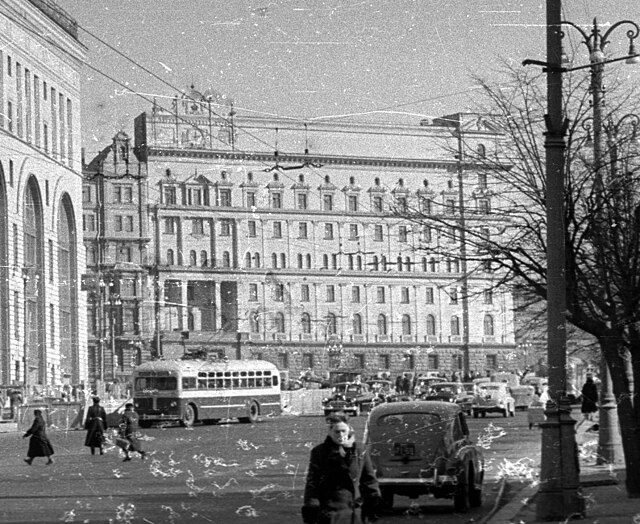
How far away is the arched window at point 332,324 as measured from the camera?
11244cm

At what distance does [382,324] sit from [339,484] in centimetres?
10442

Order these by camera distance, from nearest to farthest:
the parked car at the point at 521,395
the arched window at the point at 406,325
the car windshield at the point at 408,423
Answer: the car windshield at the point at 408,423 → the parked car at the point at 521,395 → the arched window at the point at 406,325

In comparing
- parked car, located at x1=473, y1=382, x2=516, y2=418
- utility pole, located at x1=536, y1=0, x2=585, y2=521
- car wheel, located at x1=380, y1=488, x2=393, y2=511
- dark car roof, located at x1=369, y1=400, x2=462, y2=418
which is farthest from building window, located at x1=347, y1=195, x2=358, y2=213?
utility pole, located at x1=536, y1=0, x2=585, y2=521

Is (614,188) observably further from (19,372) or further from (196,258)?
(196,258)

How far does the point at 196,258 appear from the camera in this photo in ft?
354

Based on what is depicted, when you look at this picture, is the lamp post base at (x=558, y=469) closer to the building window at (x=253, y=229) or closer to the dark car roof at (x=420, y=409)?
the dark car roof at (x=420, y=409)

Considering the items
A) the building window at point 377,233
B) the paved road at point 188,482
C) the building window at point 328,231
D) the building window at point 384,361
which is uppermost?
the building window at point 328,231

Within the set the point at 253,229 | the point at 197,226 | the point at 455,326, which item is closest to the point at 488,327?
the point at 455,326

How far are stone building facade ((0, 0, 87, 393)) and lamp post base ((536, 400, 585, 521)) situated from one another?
5531 centimetres

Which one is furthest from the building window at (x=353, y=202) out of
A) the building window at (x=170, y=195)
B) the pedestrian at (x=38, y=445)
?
the pedestrian at (x=38, y=445)

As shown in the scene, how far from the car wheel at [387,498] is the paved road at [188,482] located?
0.49 ft

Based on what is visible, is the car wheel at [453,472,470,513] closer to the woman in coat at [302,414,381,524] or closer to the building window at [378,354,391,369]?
the woman in coat at [302,414,381,524]

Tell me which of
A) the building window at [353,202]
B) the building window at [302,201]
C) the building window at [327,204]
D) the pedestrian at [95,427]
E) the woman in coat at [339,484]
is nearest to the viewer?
the woman in coat at [339,484]

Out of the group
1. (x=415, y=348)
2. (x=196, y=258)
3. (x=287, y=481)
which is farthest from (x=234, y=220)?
(x=287, y=481)
